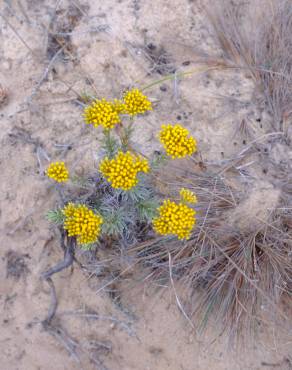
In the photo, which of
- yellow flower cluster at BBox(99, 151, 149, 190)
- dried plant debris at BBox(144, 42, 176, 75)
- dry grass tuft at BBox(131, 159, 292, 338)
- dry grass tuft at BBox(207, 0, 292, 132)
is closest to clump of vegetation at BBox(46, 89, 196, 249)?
yellow flower cluster at BBox(99, 151, 149, 190)

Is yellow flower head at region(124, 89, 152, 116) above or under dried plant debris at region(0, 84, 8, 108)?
under

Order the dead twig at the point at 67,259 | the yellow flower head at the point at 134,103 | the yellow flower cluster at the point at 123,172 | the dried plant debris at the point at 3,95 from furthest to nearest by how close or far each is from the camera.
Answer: the dried plant debris at the point at 3,95, the dead twig at the point at 67,259, the yellow flower head at the point at 134,103, the yellow flower cluster at the point at 123,172

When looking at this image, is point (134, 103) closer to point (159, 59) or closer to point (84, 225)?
point (84, 225)

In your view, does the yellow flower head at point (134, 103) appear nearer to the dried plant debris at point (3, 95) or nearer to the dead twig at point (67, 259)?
the dead twig at point (67, 259)

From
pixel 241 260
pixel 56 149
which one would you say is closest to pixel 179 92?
pixel 56 149

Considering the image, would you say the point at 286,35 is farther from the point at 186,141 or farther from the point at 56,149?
the point at 56,149

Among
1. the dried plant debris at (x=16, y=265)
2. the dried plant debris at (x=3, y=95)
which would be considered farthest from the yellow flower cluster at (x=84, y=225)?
the dried plant debris at (x=3, y=95)

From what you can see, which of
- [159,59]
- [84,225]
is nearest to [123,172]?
[84,225]

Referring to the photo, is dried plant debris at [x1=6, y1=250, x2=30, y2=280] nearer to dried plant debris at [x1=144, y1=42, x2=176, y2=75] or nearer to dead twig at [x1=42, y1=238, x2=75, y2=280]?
dead twig at [x1=42, y1=238, x2=75, y2=280]
